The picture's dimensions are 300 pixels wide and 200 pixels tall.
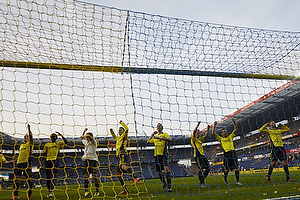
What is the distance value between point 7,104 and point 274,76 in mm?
5836

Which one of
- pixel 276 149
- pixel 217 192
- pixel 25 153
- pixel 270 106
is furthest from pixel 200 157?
pixel 270 106

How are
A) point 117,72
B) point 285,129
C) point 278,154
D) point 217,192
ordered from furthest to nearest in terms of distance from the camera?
1. point 285,129
2. point 278,154
3. point 217,192
4. point 117,72

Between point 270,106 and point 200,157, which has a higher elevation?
point 270,106

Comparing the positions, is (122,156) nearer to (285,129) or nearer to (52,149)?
(52,149)

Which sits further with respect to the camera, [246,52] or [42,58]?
[246,52]

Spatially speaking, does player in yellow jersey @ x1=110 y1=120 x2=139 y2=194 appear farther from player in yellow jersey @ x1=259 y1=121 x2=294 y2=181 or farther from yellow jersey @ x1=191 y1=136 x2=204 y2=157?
player in yellow jersey @ x1=259 y1=121 x2=294 y2=181

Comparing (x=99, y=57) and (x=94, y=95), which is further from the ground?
(x=99, y=57)

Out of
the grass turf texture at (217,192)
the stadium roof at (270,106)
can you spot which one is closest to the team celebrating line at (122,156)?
the grass turf texture at (217,192)

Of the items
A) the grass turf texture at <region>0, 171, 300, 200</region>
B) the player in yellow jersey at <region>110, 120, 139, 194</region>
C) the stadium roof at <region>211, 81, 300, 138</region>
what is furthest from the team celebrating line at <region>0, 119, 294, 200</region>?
the stadium roof at <region>211, 81, 300, 138</region>

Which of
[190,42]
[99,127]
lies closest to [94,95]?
[99,127]

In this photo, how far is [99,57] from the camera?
14.0ft

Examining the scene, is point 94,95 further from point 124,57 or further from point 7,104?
point 7,104

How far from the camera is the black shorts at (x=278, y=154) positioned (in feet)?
18.1

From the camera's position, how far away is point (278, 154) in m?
5.63
